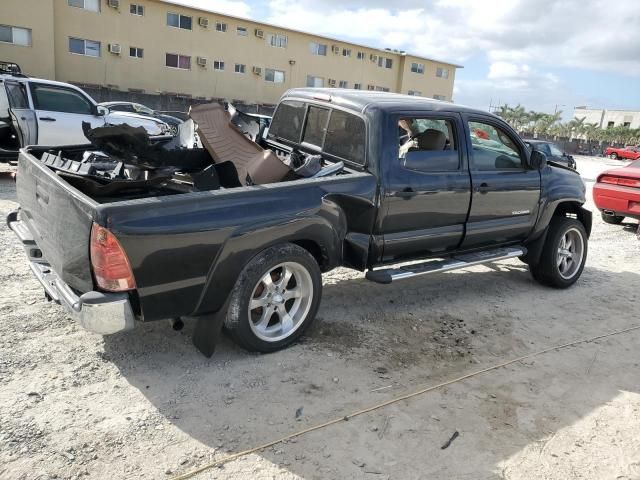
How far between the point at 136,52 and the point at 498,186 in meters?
30.2

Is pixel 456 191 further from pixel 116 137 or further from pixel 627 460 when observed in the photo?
pixel 116 137

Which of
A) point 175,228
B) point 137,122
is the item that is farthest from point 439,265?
point 137,122

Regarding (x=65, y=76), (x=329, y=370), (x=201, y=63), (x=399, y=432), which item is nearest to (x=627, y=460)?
(x=399, y=432)

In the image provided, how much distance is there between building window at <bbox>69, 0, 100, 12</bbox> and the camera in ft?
92.8

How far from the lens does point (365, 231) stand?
436cm

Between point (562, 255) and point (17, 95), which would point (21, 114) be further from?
point (562, 255)

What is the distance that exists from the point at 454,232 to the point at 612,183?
6.45 meters

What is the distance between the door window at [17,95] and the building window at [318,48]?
104 ft

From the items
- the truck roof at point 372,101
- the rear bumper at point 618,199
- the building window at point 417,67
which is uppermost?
the building window at point 417,67

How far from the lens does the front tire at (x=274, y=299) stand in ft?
11.8

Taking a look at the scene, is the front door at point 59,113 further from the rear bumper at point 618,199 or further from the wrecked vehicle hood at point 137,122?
the rear bumper at point 618,199

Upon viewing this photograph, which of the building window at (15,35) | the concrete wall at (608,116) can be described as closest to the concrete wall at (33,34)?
the building window at (15,35)

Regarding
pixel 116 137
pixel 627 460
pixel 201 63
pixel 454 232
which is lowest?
pixel 627 460

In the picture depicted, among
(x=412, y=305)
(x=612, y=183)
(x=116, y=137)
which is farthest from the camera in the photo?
(x=612, y=183)
